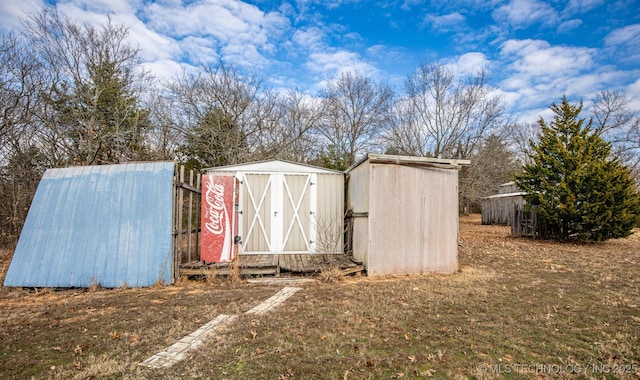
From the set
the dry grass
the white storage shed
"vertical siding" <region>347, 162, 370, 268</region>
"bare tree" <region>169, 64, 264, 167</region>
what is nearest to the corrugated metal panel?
the dry grass

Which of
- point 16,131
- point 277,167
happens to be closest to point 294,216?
point 277,167

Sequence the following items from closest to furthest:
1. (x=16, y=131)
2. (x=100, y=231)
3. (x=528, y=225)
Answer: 1. (x=100, y=231)
2. (x=16, y=131)
3. (x=528, y=225)

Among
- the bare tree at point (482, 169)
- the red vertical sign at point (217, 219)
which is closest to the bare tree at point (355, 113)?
the bare tree at point (482, 169)

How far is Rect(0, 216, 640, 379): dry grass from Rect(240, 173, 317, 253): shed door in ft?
6.75

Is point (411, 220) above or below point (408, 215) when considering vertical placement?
below

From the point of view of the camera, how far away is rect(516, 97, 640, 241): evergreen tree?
34.1 feet

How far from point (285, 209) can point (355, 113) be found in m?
15.8

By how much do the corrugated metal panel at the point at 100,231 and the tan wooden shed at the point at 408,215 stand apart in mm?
3766

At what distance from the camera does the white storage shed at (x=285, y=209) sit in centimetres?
775

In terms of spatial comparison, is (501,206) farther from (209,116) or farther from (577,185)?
(209,116)

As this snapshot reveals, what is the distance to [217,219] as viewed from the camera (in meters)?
6.57

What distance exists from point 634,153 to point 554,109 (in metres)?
16.9

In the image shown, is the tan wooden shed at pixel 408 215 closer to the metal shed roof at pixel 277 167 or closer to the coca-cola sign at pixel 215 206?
the metal shed roof at pixel 277 167

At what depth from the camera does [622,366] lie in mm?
2535
